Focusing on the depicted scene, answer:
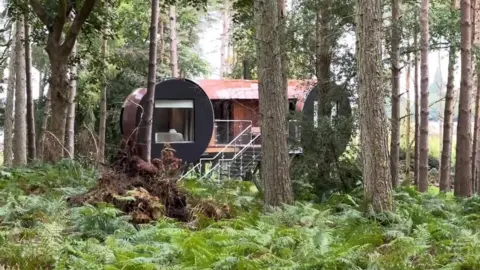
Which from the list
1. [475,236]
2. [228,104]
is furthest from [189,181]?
[228,104]

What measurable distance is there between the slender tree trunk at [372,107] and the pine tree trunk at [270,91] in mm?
1177

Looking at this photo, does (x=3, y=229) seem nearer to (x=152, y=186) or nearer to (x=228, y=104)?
(x=152, y=186)

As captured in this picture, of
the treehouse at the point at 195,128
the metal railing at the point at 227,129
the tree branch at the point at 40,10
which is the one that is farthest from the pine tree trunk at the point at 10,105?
the metal railing at the point at 227,129

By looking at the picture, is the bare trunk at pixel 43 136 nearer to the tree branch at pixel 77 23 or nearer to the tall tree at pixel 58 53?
the tall tree at pixel 58 53

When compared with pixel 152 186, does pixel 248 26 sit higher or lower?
higher

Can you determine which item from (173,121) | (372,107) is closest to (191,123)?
(173,121)

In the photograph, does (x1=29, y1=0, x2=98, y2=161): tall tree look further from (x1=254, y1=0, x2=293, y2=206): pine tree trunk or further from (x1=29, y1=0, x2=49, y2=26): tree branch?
(x1=254, y1=0, x2=293, y2=206): pine tree trunk

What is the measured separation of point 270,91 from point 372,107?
54.6 inches

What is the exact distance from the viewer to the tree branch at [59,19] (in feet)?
35.5

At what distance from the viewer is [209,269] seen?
3.89 meters

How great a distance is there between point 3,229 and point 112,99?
1742 cm

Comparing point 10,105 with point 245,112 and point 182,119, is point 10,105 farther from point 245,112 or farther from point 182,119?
point 245,112

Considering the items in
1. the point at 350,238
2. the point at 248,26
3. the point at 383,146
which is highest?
the point at 248,26

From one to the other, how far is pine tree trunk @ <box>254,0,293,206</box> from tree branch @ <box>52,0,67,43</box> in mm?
4939
